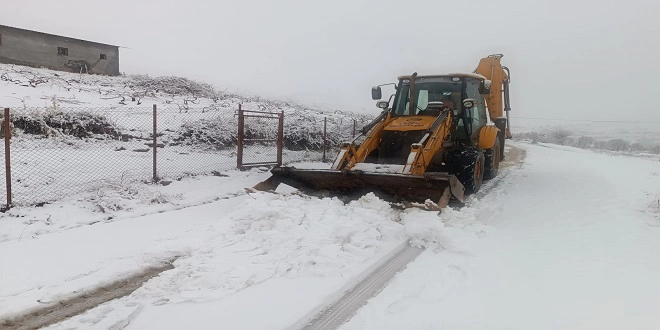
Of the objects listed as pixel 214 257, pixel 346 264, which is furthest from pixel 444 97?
pixel 214 257

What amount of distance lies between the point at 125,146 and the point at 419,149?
25.9 ft

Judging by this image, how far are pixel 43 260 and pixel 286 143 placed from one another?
1052 cm

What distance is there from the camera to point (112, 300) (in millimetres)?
3488

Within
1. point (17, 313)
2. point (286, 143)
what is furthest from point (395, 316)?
point (286, 143)

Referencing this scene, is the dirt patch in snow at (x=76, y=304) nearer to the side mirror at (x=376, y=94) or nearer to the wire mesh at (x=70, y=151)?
the wire mesh at (x=70, y=151)

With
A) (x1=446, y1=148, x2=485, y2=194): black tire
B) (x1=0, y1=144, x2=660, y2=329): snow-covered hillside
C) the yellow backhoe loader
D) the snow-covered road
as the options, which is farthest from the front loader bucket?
(x1=446, y1=148, x2=485, y2=194): black tire

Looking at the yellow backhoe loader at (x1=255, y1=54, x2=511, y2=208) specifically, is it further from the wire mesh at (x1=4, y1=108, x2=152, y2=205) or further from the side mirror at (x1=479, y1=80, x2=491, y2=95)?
the wire mesh at (x1=4, y1=108, x2=152, y2=205)

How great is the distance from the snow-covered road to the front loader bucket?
0.82 metres

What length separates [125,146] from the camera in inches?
423

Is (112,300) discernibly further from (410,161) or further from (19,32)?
(19,32)

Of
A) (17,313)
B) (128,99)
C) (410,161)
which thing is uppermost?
(128,99)

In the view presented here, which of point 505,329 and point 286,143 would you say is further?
point 286,143

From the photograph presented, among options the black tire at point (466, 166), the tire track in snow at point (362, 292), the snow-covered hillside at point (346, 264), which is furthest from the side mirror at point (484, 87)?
the tire track in snow at point (362, 292)

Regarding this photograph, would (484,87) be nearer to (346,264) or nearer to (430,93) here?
(430,93)
